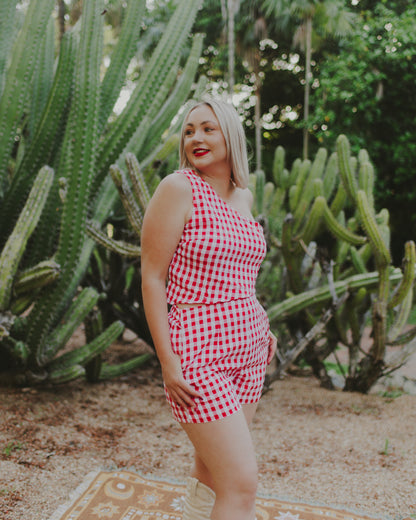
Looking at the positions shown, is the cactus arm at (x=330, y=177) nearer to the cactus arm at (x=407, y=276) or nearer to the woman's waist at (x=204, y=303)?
the cactus arm at (x=407, y=276)

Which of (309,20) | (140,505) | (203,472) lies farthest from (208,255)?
(309,20)

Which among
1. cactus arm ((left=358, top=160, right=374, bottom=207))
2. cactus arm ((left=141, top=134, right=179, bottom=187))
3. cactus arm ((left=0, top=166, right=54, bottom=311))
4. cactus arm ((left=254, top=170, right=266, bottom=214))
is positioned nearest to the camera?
cactus arm ((left=0, top=166, right=54, bottom=311))

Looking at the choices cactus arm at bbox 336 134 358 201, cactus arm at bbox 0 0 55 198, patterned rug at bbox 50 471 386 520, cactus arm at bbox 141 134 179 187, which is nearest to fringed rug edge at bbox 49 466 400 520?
patterned rug at bbox 50 471 386 520

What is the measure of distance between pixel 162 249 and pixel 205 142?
0.43 metres

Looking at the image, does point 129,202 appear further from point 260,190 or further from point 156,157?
point 260,190

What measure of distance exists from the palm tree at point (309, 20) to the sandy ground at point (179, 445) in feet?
33.5

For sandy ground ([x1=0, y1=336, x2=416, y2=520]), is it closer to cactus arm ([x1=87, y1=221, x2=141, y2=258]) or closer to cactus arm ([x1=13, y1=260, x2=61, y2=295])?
cactus arm ([x1=13, y1=260, x2=61, y2=295])

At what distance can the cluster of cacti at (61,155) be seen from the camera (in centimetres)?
329

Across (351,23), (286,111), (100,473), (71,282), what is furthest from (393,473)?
(286,111)

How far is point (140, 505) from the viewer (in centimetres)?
242

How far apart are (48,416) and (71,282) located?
971 millimetres

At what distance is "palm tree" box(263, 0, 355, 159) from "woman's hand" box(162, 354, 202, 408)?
12.4 meters

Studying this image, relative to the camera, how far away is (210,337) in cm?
156

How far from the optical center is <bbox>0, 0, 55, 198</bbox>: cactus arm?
3463mm
